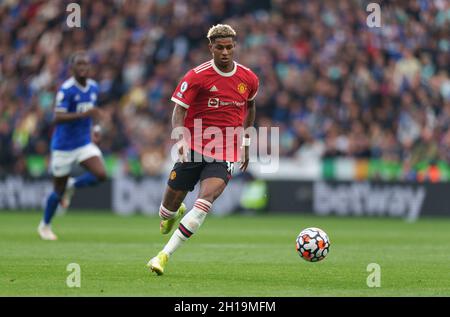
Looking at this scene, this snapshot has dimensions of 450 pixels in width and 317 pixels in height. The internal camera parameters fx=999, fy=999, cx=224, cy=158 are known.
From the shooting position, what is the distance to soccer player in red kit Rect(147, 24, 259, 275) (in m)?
10.3

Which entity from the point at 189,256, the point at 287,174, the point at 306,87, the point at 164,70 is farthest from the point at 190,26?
the point at 189,256

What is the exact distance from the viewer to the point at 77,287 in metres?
8.76

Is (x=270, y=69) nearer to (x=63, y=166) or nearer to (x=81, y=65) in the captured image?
(x=63, y=166)

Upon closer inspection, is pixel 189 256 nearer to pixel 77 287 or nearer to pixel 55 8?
pixel 77 287

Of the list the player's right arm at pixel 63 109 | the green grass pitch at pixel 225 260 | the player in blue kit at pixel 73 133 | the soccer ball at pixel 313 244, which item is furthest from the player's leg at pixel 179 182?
the player's right arm at pixel 63 109

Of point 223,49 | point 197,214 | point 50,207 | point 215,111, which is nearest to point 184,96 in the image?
point 215,111

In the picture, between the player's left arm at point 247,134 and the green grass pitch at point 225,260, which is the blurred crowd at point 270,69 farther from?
the player's left arm at point 247,134

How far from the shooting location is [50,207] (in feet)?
49.6

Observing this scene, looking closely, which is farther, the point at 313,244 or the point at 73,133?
the point at 73,133

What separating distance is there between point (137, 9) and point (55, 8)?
7.59 ft

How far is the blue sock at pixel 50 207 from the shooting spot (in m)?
15.1

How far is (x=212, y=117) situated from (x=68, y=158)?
17.8ft

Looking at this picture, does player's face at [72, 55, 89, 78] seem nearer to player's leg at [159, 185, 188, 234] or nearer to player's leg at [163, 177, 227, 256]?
player's leg at [159, 185, 188, 234]
